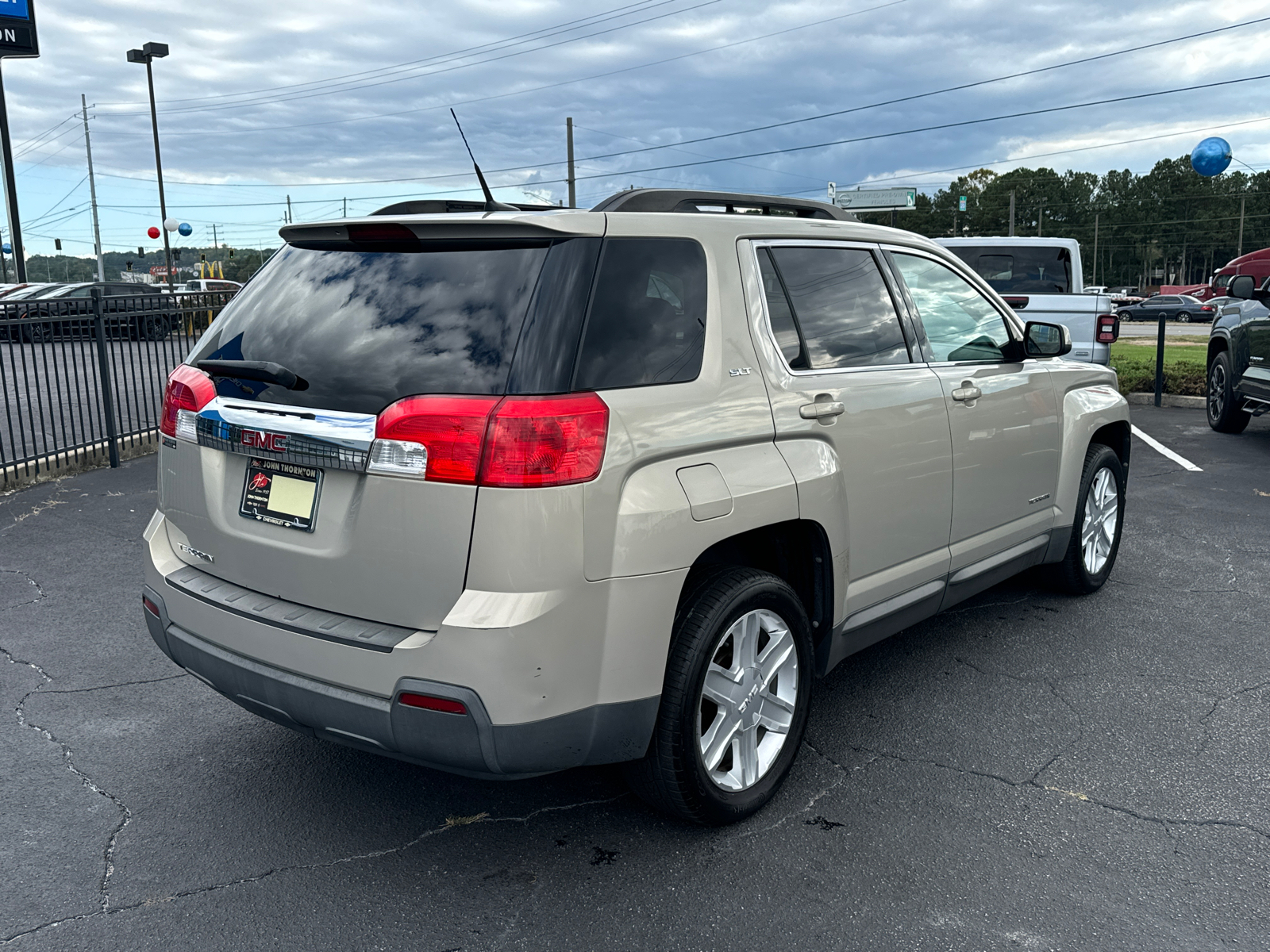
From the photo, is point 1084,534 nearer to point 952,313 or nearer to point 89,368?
point 952,313

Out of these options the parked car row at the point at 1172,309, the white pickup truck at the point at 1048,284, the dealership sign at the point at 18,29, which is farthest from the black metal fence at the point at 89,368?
the parked car row at the point at 1172,309

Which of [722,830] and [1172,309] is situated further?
[1172,309]

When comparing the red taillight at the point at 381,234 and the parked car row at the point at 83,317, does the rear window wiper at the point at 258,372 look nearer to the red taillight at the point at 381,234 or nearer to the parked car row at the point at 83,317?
the red taillight at the point at 381,234

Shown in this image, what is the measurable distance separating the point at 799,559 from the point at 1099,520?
276cm

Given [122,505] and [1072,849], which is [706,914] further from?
[122,505]

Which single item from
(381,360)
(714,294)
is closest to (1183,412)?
(714,294)

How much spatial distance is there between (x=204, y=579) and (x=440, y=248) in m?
1.26

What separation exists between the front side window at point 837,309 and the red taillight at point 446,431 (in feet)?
3.89

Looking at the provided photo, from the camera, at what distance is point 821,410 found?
3.30m

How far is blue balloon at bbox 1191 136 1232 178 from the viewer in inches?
893

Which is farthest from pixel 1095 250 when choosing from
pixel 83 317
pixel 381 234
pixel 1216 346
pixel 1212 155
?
pixel 381 234

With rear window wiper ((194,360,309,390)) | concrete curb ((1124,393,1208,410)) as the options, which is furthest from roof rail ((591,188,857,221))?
concrete curb ((1124,393,1208,410))

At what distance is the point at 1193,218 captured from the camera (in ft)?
403

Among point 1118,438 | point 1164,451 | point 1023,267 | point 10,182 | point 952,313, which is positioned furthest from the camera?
point 10,182
